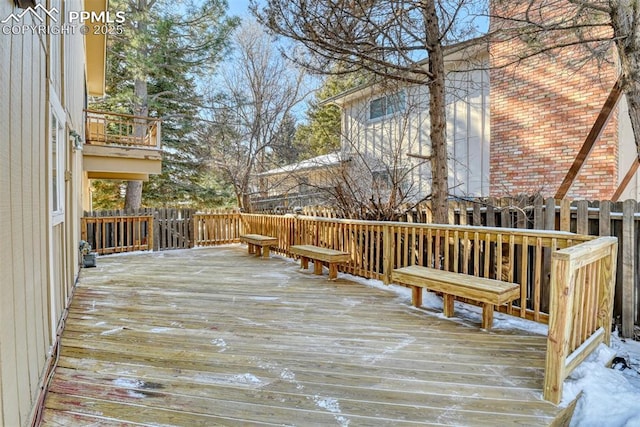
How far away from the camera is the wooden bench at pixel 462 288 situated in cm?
355

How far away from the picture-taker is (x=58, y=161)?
4250 millimetres

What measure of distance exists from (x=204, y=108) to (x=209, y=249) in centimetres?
703

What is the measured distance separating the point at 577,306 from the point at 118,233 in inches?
389

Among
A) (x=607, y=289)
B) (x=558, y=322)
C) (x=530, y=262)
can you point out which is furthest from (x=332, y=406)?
(x=530, y=262)

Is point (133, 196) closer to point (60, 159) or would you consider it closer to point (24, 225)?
point (60, 159)

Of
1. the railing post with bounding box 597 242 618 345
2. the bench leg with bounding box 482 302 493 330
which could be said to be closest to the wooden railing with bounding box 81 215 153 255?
the bench leg with bounding box 482 302 493 330

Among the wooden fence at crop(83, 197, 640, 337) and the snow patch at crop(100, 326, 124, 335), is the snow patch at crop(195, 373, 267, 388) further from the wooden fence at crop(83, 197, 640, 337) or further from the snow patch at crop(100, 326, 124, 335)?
the wooden fence at crop(83, 197, 640, 337)

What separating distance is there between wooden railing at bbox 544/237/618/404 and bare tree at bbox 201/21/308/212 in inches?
405

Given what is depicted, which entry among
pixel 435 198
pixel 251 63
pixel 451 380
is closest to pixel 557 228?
pixel 435 198

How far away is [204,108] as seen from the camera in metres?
14.6

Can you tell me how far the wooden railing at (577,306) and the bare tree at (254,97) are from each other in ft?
33.8

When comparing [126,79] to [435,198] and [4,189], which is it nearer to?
[435,198]

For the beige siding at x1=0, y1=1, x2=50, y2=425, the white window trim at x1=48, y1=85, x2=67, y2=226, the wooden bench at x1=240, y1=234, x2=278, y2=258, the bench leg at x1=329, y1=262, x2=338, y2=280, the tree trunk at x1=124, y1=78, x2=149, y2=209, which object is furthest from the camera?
the tree trunk at x1=124, y1=78, x2=149, y2=209

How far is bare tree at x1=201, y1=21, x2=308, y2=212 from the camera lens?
12773mm
